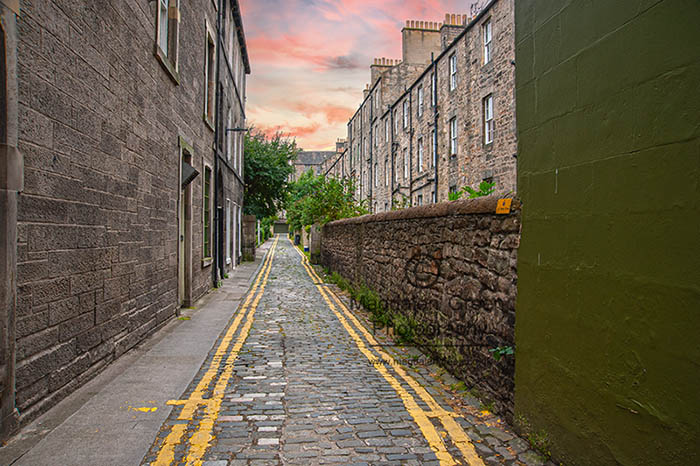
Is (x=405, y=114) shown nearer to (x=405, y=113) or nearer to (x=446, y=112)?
(x=405, y=113)

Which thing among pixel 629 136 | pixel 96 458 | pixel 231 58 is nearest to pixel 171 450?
pixel 96 458

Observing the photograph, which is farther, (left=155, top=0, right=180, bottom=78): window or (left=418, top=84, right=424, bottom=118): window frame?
(left=418, top=84, right=424, bottom=118): window frame

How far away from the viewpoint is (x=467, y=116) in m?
20.5

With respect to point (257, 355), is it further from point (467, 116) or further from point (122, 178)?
point (467, 116)

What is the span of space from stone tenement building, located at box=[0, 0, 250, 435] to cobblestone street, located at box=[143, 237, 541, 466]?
1.26 meters

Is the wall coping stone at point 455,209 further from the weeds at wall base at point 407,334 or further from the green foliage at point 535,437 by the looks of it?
the green foliage at point 535,437

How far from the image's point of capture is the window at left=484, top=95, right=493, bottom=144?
1888cm

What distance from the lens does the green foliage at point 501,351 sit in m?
4.15

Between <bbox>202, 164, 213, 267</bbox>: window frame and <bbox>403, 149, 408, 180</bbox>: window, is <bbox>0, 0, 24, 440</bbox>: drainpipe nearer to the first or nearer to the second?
<bbox>202, 164, 213, 267</bbox>: window frame

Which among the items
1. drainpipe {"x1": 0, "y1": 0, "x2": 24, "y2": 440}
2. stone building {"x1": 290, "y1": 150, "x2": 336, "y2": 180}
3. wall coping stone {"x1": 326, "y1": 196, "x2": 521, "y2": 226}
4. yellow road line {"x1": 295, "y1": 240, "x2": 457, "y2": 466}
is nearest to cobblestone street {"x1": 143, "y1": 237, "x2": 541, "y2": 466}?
yellow road line {"x1": 295, "y1": 240, "x2": 457, "y2": 466}

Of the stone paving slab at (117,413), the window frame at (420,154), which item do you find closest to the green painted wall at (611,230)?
the stone paving slab at (117,413)

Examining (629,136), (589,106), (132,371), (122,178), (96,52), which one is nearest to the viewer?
(629,136)

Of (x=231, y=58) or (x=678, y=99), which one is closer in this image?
(x=678, y=99)

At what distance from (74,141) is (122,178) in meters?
1.51
